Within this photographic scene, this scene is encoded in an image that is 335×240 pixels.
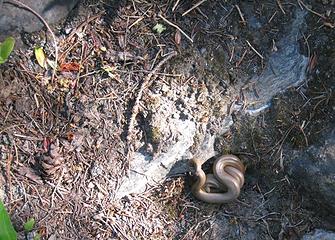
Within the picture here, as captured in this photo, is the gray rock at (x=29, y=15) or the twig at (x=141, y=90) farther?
the twig at (x=141, y=90)

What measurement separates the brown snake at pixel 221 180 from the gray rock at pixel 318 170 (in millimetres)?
453

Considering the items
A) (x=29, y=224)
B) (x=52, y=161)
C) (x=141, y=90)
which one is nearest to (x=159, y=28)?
(x=141, y=90)

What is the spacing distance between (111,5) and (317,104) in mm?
1842

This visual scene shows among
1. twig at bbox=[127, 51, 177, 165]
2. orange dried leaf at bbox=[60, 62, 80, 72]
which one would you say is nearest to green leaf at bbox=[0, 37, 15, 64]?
orange dried leaf at bbox=[60, 62, 80, 72]

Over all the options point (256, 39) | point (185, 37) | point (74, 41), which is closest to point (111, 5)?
point (74, 41)

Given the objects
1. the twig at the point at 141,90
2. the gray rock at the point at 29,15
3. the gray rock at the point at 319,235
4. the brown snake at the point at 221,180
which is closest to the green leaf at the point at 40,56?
the gray rock at the point at 29,15

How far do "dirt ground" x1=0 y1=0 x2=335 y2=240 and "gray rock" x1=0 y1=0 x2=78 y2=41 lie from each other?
0.09 m

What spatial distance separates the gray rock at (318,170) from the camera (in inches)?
148

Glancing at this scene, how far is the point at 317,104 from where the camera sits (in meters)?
3.79

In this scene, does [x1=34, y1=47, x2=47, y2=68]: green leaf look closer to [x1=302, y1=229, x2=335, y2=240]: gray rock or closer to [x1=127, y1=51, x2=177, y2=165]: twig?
[x1=127, y1=51, x2=177, y2=165]: twig

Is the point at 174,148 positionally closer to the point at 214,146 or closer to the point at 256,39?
the point at 214,146

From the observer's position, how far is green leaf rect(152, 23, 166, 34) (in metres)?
3.82

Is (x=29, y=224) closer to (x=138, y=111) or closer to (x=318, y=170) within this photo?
(x=138, y=111)

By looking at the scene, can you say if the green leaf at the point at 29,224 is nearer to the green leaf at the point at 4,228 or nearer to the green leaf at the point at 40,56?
the green leaf at the point at 4,228
